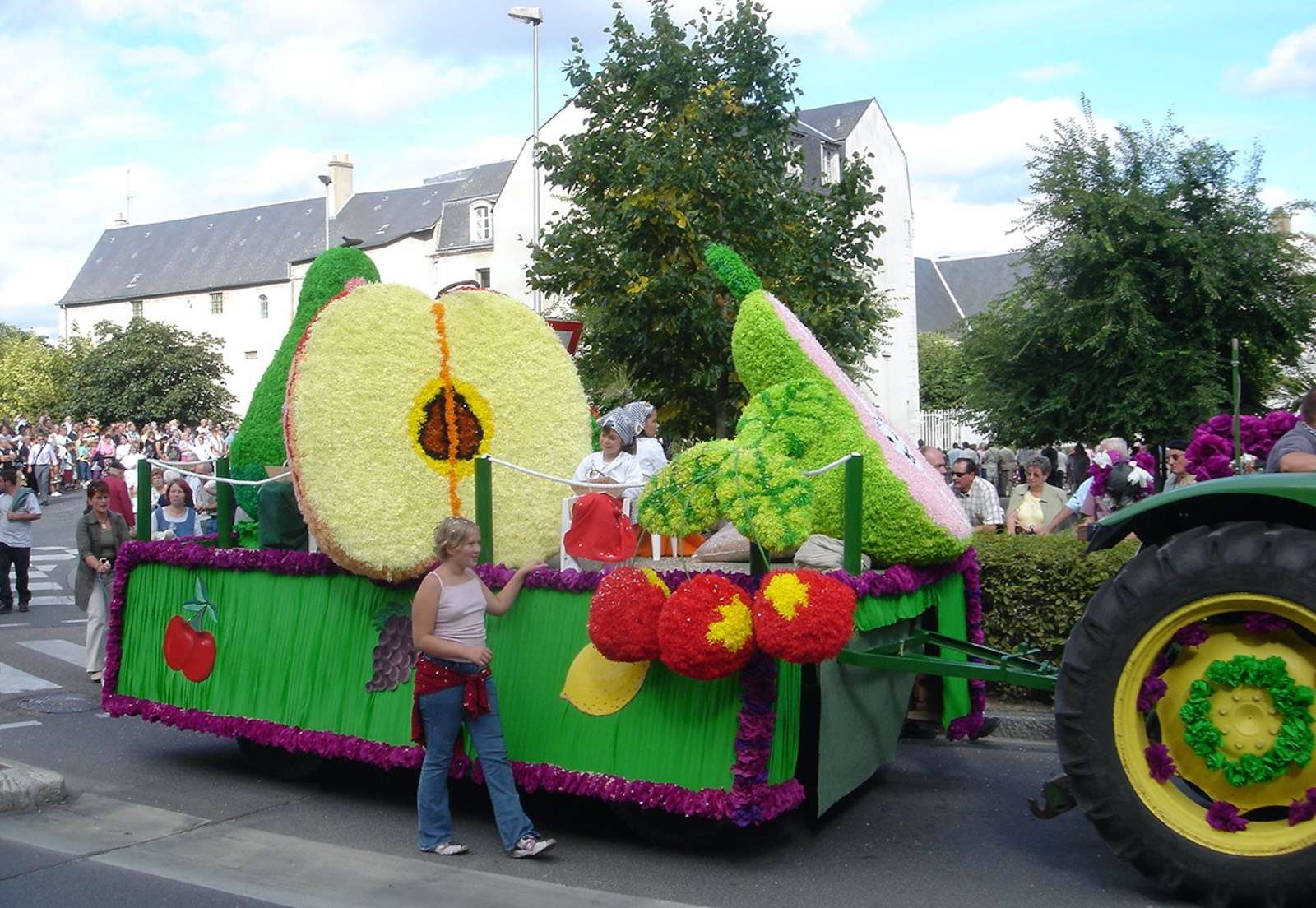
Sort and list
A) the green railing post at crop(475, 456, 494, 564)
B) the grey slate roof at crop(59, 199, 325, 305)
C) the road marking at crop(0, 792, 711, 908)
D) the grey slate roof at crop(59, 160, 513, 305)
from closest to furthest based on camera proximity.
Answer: the road marking at crop(0, 792, 711, 908) < the green railing post at crop(475, 456, 494, 564) < the grey slate roof at crop(59, 160, 513, 305) < the grey slate roof at crop(59, 199, 325, 305)

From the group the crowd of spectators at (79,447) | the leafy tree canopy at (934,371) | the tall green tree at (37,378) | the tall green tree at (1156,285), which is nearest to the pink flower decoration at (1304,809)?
the tall green tree at (1156,285)

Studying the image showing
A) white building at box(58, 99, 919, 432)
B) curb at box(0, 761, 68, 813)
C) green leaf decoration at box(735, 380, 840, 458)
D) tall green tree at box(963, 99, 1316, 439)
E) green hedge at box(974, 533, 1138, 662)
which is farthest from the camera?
white building at box(58, 99, 919, 432)

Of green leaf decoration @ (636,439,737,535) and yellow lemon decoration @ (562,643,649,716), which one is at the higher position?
green leaf decoration @ (636,439,737,535)

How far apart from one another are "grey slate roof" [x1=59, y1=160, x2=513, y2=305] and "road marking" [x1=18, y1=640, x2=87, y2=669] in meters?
44.3

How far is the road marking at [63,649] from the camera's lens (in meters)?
11.9

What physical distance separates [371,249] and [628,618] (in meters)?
58.4

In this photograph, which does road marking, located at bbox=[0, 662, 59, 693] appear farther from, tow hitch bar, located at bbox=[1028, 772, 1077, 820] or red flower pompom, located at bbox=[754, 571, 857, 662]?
tow hitch bar, located at bbox=[1028, 772, 1077, 820]

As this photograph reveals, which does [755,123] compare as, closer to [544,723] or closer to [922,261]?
[544,723]

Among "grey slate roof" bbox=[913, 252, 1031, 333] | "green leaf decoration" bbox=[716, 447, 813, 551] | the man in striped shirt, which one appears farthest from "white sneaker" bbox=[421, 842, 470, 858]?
"grey slate roof" bbox=[913, 252, 1031, 333]

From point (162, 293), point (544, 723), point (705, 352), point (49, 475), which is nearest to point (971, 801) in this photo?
point (544, 723)

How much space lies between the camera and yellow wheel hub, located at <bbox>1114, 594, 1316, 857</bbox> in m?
4.80

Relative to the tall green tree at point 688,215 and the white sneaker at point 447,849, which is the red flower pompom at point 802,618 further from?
the tall green tree at point 688,215

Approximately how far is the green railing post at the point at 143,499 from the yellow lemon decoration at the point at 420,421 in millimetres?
2050

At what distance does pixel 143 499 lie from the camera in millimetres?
7988
